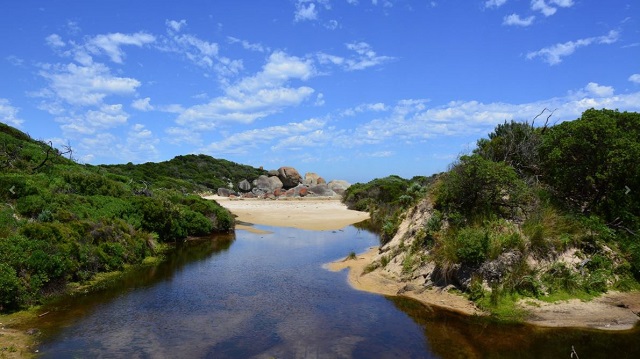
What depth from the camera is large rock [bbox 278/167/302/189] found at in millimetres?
89938

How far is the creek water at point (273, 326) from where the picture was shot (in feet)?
43.4

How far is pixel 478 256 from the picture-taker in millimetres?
17719

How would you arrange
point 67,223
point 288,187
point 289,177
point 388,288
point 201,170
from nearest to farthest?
point 388,288 < point 67,223 < point 289,177 < point 288,187 < point 201,170

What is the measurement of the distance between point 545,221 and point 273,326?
12.5 m

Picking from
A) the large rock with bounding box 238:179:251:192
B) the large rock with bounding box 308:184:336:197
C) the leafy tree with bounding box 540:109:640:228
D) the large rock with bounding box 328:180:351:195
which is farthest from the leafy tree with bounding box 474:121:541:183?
the large rock with bounding box 238:179:251:192

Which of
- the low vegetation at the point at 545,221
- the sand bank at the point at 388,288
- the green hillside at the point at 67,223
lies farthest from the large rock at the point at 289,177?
the low vegetation at the point at 545,221

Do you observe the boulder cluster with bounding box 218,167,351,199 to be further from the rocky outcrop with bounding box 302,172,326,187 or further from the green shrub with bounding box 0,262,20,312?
the green shrub with bounding box 0,262,20,312

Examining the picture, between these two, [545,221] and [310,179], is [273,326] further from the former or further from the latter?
[310,179]

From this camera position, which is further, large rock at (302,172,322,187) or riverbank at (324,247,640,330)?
large rock at (302,172,322,187)

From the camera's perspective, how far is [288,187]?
90688mm

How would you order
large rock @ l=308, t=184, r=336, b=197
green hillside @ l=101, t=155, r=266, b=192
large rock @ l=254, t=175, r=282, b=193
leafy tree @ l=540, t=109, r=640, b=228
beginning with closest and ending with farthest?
leafy tree @ l=540, t=109, r=640, b=228, large rock @ l=308, t=184, r=336, b=197, large rock @ l=254, t=175, r=282, b=193, green hillside @ l=101, t=155, r=266, b=192

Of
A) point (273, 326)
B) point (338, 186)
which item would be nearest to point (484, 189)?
point (273, 326)

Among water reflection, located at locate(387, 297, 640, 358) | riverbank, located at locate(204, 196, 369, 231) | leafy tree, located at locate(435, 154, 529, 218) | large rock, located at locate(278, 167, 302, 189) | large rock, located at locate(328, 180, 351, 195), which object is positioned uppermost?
large rock, located at locate(278, 167, 302, 189)

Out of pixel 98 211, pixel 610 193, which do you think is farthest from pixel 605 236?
pixel 98 211
